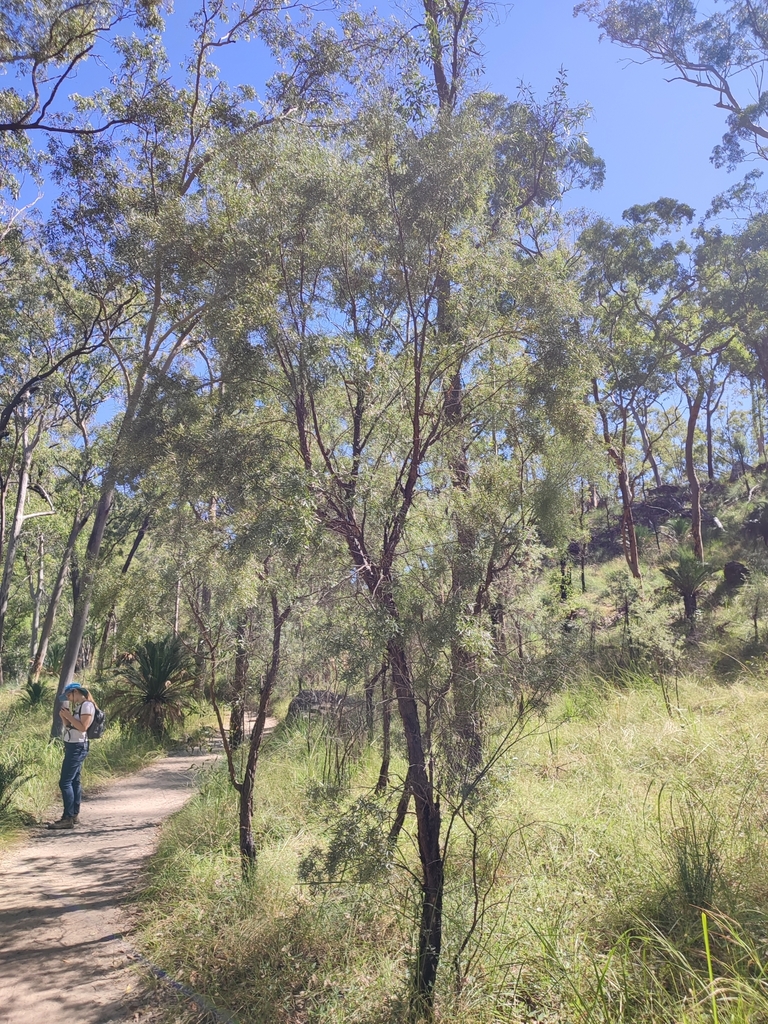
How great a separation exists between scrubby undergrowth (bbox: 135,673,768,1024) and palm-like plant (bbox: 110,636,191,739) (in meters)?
6.40

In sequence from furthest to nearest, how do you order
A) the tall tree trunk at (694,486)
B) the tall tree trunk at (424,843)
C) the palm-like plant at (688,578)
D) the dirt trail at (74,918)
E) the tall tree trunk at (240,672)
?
the tall tree trunk at (694,486)
the palm-like plant at (688,578)
the tall tree trunk at (240,672)
the dirt trail at (74,918)
the tall tree trunk at (424,843)

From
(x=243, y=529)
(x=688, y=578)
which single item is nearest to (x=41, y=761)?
(x=243, y=529)

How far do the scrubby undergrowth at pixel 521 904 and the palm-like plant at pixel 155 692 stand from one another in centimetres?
640

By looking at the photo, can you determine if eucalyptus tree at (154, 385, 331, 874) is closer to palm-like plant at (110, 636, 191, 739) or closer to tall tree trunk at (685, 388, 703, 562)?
palm-like plant at (110, 636, 191, 739)

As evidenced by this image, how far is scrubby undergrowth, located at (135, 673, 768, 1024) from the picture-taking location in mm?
3055

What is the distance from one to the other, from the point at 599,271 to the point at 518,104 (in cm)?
1088

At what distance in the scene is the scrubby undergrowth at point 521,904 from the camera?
120 inches

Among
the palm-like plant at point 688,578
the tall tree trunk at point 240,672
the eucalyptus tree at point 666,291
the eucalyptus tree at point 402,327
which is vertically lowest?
the tall tree trunk at point 240,672

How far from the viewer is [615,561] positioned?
993 inches

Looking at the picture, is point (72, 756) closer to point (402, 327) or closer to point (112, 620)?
point (112, 620)

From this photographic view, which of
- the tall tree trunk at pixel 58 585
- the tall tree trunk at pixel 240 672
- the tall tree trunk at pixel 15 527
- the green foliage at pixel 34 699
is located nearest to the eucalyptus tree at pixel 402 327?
the tall tree trunk at pixel 240 672

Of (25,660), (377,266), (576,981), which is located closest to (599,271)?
(377,266)

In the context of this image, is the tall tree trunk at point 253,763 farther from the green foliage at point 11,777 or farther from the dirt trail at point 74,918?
the green foliage at point 11,777

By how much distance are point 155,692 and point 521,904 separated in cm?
1003
